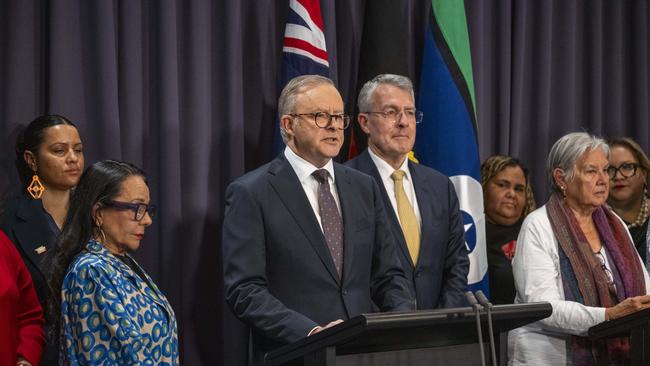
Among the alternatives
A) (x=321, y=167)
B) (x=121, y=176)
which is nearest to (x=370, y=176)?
(x=321, y=167)

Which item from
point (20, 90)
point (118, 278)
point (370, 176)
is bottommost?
point (118, 278)

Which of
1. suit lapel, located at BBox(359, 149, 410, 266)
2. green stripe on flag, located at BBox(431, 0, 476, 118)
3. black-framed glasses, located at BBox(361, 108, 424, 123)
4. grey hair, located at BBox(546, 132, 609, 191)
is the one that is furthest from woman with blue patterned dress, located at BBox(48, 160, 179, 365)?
green stripe on flag, located at BBox(431, 0, 476, 118)

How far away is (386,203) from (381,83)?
1.76ft

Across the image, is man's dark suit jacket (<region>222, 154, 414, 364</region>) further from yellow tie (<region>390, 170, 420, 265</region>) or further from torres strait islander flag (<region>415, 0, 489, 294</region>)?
torres strait islander flag (<region>415, 0, 489, 294</region>)

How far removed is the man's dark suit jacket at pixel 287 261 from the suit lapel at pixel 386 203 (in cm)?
30

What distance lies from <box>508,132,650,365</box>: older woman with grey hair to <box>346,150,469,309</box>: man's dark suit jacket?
277 mm

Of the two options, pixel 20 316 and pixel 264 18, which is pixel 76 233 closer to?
pixel 20 316

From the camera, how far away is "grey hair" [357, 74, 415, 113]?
13.7 ft

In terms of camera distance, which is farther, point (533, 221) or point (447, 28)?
point (447, 28)

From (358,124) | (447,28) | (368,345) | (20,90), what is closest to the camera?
(368,345)

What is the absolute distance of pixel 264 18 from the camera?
4.67 m

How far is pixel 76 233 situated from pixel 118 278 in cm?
25

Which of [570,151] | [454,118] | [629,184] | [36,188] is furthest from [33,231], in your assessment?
[629,184]

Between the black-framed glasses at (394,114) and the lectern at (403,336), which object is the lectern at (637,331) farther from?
the black-framed glasses at (394,114)
